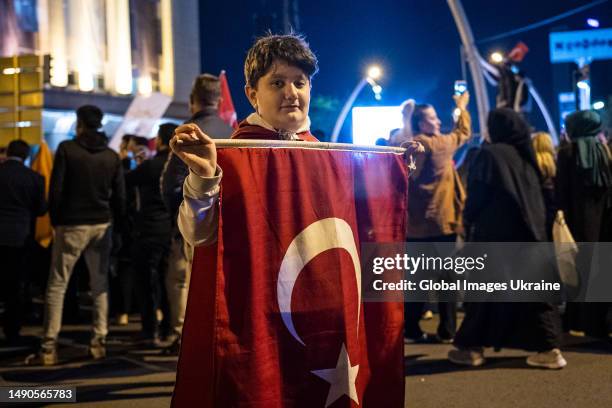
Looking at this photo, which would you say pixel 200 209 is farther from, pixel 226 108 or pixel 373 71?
pixel 373 71

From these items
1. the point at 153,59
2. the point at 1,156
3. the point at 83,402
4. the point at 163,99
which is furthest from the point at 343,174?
the point at 153,59

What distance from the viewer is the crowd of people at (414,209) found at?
6445mm

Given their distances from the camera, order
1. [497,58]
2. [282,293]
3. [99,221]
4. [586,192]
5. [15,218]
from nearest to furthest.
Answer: [282,293] < [99,221] < [586,192] < [15,218] < [497,58]

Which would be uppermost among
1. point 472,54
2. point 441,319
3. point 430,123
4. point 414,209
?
point 472,54

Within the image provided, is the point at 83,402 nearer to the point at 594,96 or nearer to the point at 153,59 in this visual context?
the point at 594,96

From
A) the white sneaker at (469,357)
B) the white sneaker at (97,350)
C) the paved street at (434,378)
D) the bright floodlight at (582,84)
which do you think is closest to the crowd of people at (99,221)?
the white sneaker at (97,350)

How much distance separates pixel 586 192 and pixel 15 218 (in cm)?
554

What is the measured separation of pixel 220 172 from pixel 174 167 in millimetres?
3815

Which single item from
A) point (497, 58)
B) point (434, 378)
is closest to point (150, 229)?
point (434, 378)

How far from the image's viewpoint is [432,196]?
25.7 ft

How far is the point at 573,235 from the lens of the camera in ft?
25.8

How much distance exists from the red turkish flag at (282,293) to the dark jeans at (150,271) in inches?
196

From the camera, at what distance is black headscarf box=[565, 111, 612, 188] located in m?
7.66

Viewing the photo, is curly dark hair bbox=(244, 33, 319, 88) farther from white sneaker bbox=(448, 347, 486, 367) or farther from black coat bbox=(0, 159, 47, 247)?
black coat bbox=(0, 159, 47, 247)
